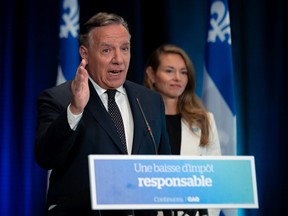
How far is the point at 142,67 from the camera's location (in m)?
5.28

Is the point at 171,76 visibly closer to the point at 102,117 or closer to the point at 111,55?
the point at 111,55

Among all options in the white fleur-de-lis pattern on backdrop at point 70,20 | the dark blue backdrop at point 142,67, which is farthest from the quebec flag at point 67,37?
the dark blue backdrop at point 142,67

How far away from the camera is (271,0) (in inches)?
219

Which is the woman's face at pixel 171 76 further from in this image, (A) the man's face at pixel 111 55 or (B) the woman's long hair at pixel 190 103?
(A) the man's face at pixel 111 55

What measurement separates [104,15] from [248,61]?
2.85 m

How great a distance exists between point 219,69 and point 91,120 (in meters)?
2.54

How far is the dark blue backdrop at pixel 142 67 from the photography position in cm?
495

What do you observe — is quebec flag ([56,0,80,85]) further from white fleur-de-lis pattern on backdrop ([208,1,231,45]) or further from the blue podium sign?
the blue podium sign

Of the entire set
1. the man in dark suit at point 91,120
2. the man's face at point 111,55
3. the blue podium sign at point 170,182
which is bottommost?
the blue podium sign at point 170,182

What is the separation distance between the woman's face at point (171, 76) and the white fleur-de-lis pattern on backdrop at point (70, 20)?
758 millimetres

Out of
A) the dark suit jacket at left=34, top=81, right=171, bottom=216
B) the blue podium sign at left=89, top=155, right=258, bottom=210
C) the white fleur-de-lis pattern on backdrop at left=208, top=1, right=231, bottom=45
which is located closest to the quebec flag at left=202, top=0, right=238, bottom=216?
the white fleur-de-lis pattern on backdrop at left=208, top=1, right=231, bottom=45

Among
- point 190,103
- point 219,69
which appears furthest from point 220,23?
point 190,103

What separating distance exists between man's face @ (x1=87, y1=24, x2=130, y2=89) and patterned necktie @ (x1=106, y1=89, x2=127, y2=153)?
39 millimetres

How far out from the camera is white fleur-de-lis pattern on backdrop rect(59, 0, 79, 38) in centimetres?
480
